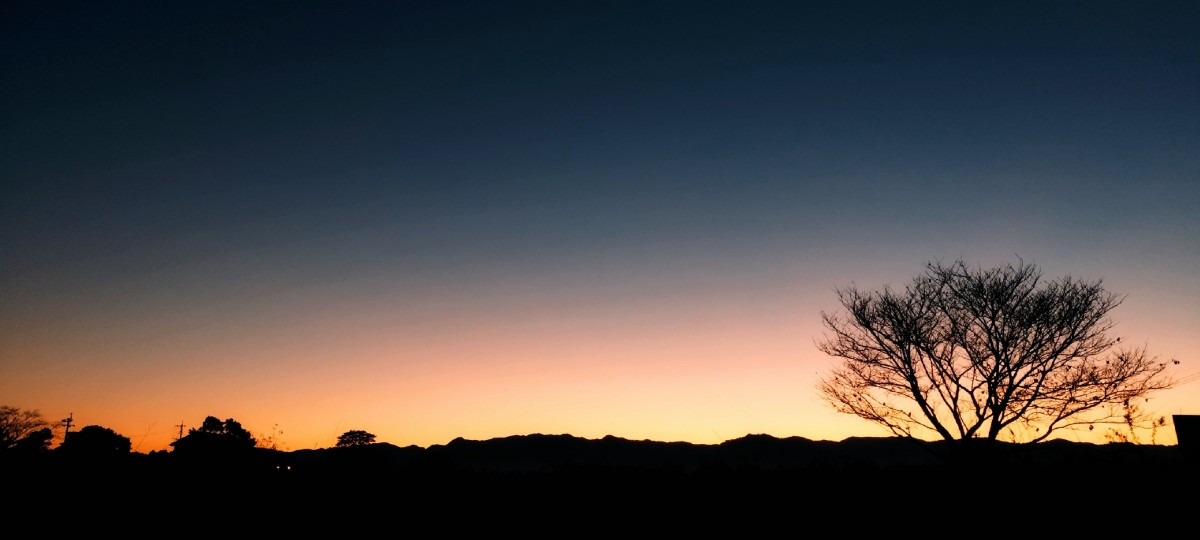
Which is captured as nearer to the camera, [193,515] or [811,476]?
[193,515]

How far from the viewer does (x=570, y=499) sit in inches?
155

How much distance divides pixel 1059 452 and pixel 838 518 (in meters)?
2.86

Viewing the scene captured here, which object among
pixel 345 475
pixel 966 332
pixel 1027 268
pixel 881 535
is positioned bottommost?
pixel 881 535

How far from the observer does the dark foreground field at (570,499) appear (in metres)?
3.45

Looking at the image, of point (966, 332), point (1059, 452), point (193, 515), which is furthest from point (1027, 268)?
point (193, 515)

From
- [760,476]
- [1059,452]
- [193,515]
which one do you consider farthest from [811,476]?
[193,515]

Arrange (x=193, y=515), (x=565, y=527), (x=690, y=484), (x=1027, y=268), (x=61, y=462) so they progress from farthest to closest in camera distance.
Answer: (x=1027, y=268), (x=690, y=484), (x=61, y=462), (x=565, y=527), (x=193, y=515)

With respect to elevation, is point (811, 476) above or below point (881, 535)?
above

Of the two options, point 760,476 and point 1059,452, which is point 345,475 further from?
point 1059,452

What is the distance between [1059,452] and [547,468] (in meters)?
4.46

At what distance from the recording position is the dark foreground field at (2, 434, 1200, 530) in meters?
3.45

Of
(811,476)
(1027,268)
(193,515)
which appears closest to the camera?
(193,515)

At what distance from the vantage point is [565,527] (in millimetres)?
3670

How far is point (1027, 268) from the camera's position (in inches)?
881
